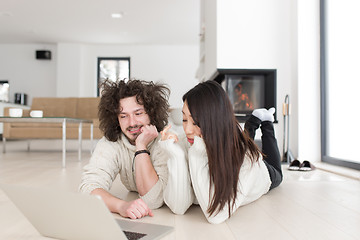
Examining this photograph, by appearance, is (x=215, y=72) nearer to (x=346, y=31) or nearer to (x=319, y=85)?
(x=319, y=85)

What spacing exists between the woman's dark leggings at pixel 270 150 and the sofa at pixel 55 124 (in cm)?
290

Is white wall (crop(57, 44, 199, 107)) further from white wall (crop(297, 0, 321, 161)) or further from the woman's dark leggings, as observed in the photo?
the woman's dark leggings

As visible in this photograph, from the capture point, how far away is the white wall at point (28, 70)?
934 cm

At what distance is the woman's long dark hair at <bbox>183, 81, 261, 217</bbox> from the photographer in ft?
4.09

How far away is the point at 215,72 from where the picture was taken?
421 cm

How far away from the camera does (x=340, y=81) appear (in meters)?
3.41

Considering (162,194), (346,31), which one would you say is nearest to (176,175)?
→ (162,194)

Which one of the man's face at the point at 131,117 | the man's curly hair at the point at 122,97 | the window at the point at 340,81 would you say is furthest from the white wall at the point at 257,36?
the man's face at the point at 131,117

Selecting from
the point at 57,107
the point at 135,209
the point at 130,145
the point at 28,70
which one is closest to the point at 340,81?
the point at 130,145

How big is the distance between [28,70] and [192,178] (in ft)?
30.0

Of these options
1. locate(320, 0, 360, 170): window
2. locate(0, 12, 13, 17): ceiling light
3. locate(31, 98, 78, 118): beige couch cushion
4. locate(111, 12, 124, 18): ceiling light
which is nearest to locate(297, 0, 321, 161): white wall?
locate(320, 0, 360, 170): window

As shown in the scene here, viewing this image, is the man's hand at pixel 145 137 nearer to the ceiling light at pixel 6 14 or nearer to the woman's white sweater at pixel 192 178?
the woman's white sweater at pixel 192 178

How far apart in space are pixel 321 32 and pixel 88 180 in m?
3.24

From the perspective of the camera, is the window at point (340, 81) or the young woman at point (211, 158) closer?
the young woman at point (211, 158)
